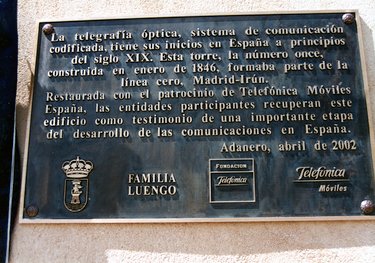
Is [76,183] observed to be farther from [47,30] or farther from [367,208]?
[367,208]

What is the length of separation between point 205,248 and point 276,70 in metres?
1.59

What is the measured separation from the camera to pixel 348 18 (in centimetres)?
430

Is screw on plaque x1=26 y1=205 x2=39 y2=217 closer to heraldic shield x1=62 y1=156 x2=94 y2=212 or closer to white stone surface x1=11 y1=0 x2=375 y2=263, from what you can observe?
white stone surface x1=11 y1=0 x2=375 y2=263

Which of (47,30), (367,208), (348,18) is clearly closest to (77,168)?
(47,30)

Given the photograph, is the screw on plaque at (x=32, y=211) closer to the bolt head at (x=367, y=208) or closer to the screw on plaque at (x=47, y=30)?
the screw on plaque at (x=47, y=30)

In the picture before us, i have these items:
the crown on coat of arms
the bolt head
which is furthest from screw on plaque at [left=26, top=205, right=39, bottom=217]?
the bolt head

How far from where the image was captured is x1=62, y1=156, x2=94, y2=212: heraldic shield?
3922 millimetres

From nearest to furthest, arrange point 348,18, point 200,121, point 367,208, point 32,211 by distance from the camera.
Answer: point 367,208 < point 32,211 < point 200,121 < point 348,18

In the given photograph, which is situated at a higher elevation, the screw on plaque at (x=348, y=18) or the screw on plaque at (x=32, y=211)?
the screw on plaque at (x=348, y=18)

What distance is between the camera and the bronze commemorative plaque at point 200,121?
3.88 meters

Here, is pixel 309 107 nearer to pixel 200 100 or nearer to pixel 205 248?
pixel 200 100

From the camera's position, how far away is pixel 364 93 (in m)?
4.09

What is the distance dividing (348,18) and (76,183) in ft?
8.85

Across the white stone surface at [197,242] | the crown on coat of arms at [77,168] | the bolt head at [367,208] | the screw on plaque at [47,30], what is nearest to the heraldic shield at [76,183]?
the crown on coat of arms at [77,168]
